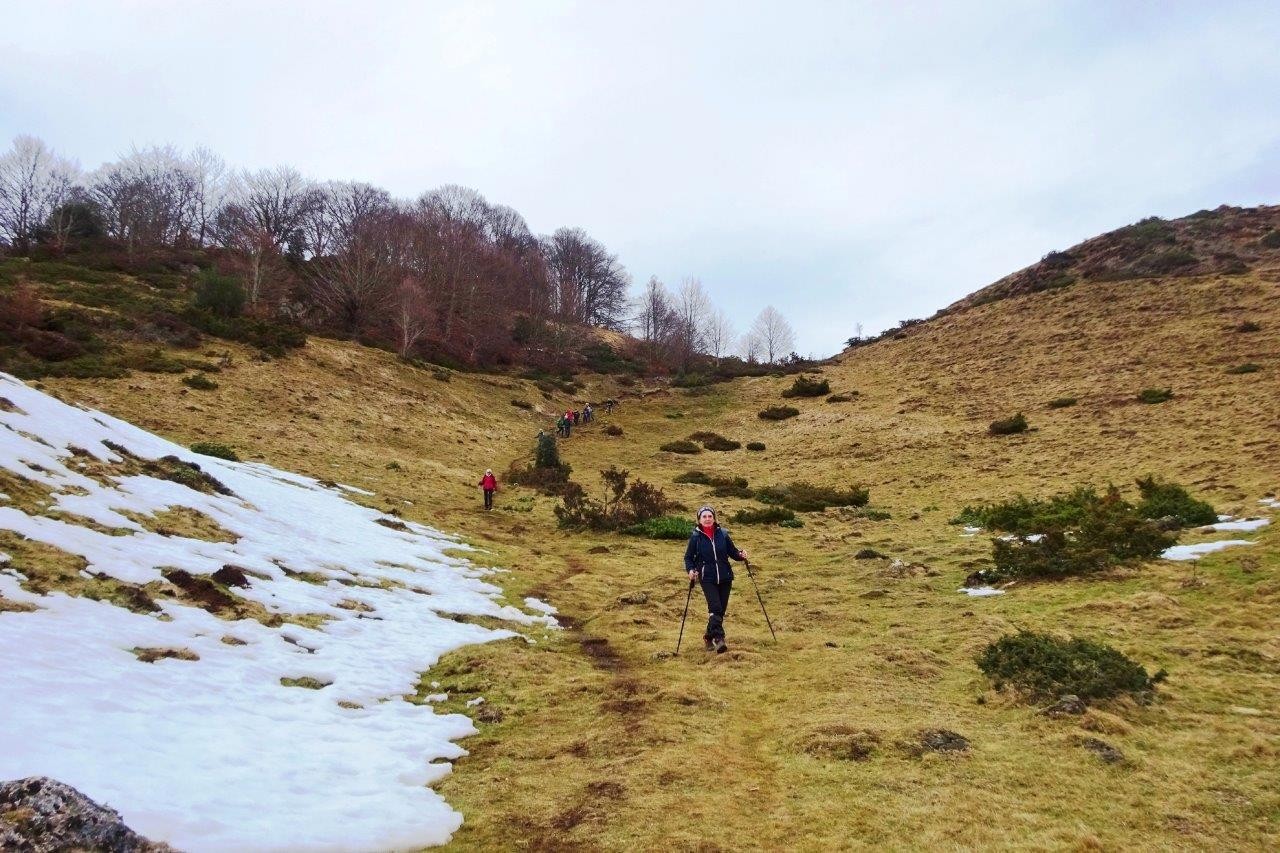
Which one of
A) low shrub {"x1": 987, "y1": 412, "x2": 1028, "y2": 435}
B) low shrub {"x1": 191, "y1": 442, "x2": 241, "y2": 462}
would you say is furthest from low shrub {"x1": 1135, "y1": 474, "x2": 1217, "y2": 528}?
low shrub {"x1": 191, "y1": 442, "x2": 241, "y2": 462}

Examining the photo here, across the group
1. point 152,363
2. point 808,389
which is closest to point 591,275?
point 808,389

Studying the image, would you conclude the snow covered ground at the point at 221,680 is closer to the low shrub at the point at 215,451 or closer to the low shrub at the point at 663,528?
the low shrub at the point at 215,451

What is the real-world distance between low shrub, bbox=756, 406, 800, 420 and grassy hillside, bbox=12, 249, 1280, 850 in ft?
42.7

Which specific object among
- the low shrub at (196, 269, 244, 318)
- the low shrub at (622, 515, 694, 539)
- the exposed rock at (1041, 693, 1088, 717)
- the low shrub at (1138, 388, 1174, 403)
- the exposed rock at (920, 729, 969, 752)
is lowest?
the exposed rock at (920, 729, 969, 752)

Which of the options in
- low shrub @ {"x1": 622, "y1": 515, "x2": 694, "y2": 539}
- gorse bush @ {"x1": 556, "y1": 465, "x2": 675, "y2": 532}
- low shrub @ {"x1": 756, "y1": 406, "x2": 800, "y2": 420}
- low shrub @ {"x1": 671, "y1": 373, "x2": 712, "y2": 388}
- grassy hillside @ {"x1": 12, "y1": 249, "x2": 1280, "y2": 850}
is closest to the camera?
grassy hillside @ {"x1": 12, "y1": 249, "x2": 1280, "y2": 850}

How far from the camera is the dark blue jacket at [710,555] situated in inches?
359

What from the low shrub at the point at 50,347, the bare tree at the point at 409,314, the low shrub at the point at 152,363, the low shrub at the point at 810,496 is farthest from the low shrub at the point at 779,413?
the low shrub at the point at 50,347

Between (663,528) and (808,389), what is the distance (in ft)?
100

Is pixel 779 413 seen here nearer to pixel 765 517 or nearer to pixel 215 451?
pixel 765 517

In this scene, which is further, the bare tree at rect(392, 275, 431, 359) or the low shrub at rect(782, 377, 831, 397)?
the low shrub at rect(782, 377, 831, 397)

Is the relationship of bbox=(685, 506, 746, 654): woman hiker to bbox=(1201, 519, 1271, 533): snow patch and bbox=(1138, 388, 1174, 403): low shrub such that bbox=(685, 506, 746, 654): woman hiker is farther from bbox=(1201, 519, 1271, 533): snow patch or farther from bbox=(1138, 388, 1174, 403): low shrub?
bbox=(1138, 388, 1174, 403): low shrub

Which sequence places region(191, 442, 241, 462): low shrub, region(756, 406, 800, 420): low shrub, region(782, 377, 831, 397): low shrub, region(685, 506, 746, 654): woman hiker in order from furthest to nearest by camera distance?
region(782, 377, 831, 397): low shrub, region(756, 406, 800, 420): low shrub, region(191, 442, 241, 462): low shrub, region(685, 506, 746, 654): woman hiker

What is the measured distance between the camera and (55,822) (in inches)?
106

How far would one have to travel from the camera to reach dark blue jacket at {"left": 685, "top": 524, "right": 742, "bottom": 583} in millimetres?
9117
